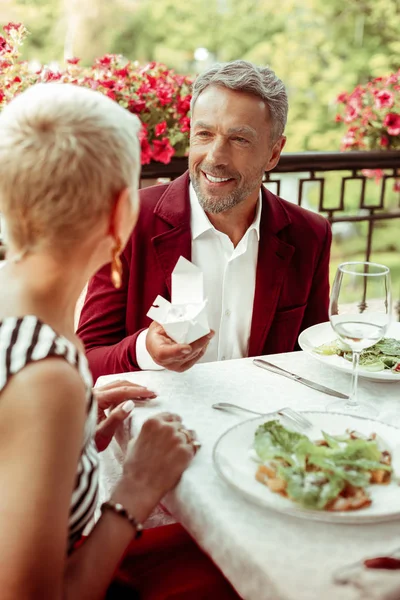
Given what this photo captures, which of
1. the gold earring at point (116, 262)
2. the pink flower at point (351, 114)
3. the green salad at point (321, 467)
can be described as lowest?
the green salad at point (321, 467)

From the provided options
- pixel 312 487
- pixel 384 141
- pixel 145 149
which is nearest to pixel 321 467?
pixel 312 487

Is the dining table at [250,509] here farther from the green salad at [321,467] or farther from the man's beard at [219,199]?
the man's beard at [219,199]

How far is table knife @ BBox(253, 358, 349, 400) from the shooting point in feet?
4.73

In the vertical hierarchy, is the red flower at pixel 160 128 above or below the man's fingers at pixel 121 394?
above

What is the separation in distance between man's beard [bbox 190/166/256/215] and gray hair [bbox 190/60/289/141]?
9.1 inches

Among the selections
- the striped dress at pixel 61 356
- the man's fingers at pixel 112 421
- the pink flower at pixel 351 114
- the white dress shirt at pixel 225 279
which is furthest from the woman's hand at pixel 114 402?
the pink flower at pixel 351 114

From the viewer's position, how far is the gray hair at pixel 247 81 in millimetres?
1973

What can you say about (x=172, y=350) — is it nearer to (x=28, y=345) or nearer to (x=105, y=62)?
(x=28, y=345)

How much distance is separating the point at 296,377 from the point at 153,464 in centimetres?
50

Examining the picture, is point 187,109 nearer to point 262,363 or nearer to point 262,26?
point 262,363

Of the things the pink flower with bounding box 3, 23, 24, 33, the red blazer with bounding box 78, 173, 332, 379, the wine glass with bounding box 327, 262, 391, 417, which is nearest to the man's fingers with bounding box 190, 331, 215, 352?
the wine glass with bounding box 327, 262, 391, 417

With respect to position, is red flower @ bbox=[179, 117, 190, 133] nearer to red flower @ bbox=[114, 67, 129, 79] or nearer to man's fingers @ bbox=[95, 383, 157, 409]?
red flower @ bbox=[114, 67, 129, 79]

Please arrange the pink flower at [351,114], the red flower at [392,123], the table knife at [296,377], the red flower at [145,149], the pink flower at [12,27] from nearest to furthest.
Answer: the table knife at [296,377] → the pink flower at [12,27] → the red flower at [145,149] → the red flower at [392,123] → the pink flower at [351,114]

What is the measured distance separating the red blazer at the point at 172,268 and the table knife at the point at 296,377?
1.39 feet
